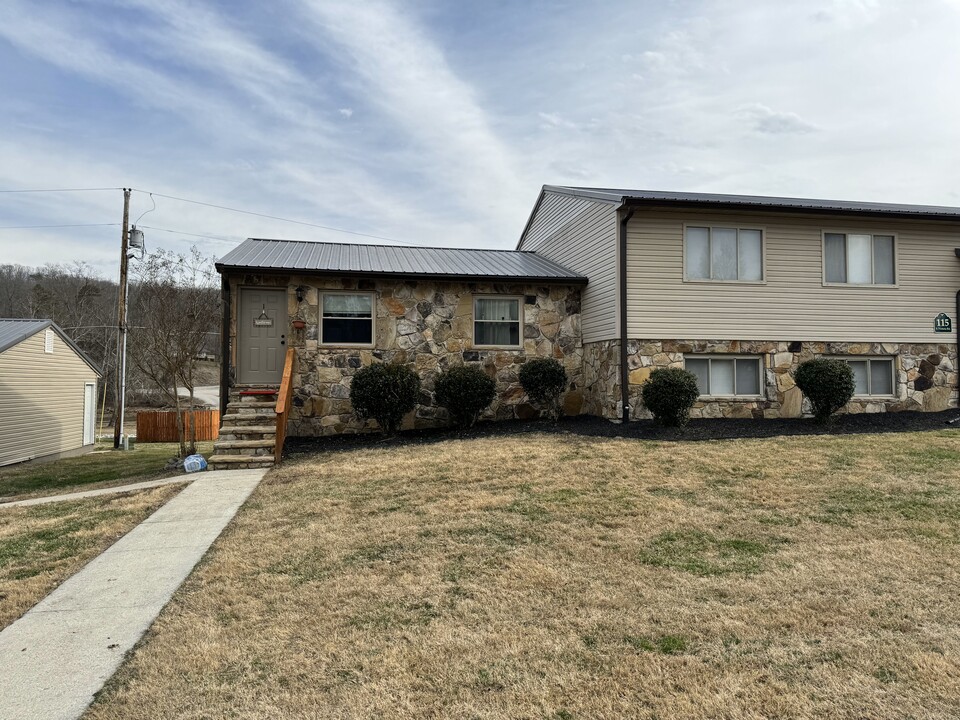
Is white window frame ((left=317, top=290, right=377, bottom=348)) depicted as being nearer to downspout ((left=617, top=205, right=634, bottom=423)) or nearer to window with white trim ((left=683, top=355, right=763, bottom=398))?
downspout ((left=617, top=205, right=634, bottom=423))

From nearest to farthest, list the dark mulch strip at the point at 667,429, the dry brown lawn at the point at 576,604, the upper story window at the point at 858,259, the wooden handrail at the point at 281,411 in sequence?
1. the dry brown lawn at the point at 576,604
2. the wooden handrail at the point at 281,411
3. the dark mulch strip at the point at 667,429
4. the upper story window at the point at 858,259

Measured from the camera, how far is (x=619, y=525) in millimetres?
5586

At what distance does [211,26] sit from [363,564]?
401 inches

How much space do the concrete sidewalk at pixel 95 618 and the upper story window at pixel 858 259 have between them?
37.5ft

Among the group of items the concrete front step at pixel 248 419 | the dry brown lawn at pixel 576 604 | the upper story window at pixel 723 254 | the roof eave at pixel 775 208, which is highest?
the roof eave at pixel 775 208

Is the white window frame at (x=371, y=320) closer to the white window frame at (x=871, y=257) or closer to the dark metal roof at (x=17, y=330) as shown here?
the white window frame at (x=871, y=257)

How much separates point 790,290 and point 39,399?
20255 millimetres

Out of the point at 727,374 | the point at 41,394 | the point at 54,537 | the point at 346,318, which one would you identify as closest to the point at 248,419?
the point at 346,318

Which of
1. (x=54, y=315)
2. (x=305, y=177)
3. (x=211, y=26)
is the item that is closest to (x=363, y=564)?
(x=211, y=26)

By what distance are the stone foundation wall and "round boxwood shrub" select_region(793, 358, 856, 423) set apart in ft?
10.8

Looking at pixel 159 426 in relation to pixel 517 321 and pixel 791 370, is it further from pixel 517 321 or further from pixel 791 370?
pixel 791 370

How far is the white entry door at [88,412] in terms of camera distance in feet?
70.5

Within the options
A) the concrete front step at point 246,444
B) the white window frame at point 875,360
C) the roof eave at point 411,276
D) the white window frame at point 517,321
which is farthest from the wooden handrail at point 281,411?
the white window frame at point 875,360

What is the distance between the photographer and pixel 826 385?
34.0ft
